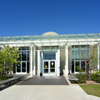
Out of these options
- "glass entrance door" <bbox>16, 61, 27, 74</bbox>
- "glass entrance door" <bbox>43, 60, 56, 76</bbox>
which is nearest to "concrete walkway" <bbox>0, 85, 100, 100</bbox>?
"glass entrance door" <bbox>43, 60, 56, 76</bbox>

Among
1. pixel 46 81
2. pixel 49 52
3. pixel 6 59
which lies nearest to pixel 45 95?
pixel 46 81

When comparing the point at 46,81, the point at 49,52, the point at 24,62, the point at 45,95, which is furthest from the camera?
the point at 24,62

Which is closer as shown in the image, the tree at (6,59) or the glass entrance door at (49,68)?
the tree at (6,59)

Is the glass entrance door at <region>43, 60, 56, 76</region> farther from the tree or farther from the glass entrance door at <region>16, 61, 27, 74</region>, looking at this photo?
the tree

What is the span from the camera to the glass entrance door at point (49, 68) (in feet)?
47.0

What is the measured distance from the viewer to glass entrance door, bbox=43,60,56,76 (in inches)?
564

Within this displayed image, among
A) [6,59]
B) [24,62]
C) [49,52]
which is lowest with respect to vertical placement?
[24,62]

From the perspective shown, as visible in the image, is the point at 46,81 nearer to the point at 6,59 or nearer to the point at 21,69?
the point at 6,59

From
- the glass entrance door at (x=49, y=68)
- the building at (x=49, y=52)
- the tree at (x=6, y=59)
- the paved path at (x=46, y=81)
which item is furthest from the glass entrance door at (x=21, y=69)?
the tree at (x=6, y=59)

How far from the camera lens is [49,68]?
47.0 ft

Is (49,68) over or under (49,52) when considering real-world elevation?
under

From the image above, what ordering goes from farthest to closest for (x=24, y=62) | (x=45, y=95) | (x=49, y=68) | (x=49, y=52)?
(x=24, y=62) → (x=49, y=52) → (x=49, y=68) → (x=45, y=95)

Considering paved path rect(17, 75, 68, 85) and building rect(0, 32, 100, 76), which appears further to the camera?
building rect(0, 32, 100, 76)

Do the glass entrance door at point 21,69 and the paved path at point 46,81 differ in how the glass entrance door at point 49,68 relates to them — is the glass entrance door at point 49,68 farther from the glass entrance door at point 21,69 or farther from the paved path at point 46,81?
the glass entrance door at point 21,69
